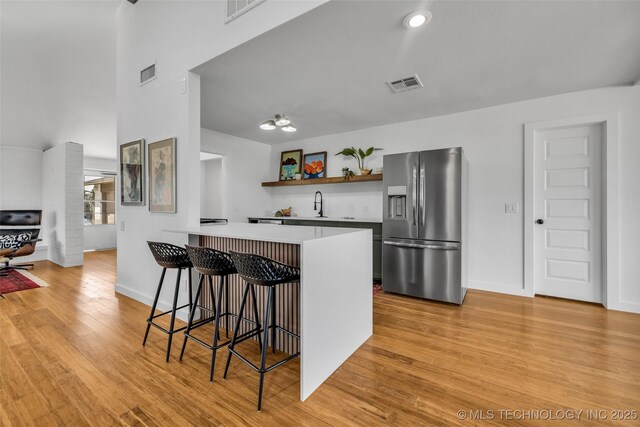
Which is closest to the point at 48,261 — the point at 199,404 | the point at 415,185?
the point at 199,404

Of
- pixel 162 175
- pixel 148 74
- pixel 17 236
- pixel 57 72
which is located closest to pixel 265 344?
pixel 162 175

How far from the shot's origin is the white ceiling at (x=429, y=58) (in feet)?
6.62

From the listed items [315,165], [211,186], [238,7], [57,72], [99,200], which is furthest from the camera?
[99,200]

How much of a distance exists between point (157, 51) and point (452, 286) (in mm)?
4315

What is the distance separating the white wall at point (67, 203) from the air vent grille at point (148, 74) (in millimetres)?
3474

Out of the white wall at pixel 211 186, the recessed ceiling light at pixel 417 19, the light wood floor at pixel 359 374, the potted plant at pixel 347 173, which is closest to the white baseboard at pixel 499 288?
the light wood floor at pixel 359 374

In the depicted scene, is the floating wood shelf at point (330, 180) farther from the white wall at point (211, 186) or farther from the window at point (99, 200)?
the window at point (99, 200)

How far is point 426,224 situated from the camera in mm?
3543

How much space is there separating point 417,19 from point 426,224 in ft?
7.31

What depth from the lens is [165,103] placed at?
3.08 meters

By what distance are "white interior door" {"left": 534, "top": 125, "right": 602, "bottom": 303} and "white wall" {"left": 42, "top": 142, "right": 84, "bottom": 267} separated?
7832 mm

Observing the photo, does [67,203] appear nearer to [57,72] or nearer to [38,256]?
[38,256]

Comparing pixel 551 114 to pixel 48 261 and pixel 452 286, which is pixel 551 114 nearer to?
pixel 452 286

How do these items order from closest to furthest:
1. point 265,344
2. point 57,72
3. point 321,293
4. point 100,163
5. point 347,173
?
point 265,344, point 321,293, point 57,72, point 347,173, point 100,163
